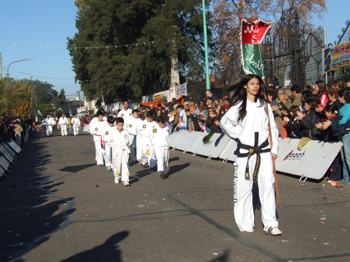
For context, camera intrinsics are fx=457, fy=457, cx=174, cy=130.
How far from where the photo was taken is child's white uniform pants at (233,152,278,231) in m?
5.65

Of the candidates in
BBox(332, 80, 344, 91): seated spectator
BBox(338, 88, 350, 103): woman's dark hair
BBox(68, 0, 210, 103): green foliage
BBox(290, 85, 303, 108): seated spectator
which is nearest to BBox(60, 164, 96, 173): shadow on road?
BBox(290, 85, 303, 108): seated spectator

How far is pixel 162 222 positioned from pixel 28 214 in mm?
2658

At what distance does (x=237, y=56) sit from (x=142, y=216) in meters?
29.4

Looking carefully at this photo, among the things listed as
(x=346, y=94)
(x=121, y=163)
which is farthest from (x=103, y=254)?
(x=346, y=94)

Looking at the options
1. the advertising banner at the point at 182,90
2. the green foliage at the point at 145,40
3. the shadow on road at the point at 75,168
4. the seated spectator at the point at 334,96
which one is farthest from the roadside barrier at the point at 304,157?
the green foliage at the point at 145,40

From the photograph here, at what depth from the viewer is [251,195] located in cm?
579

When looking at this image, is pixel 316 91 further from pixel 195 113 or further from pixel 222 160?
pixel 195 113

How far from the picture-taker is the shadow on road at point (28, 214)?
19.6 feet

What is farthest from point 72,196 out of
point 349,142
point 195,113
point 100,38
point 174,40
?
point 100,38

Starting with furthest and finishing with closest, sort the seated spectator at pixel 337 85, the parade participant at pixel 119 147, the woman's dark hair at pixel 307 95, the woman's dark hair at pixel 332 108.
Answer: the woman's dark hair at pixel 307 95
the parade participant at pixel 119 147
the seated spectator at pixel 337 85
the woman's dark hair at pixel 332 108

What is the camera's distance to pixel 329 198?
8062 mm

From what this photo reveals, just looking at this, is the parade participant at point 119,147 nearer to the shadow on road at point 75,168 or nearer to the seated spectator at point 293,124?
the shadow on road at point 75,168

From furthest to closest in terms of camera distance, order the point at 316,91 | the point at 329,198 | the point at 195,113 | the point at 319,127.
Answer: the point at 195,113 → the point at 316,91 → the point at 319,127 → the point at 329,198

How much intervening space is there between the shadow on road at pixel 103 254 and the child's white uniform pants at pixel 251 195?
1.59 metres
